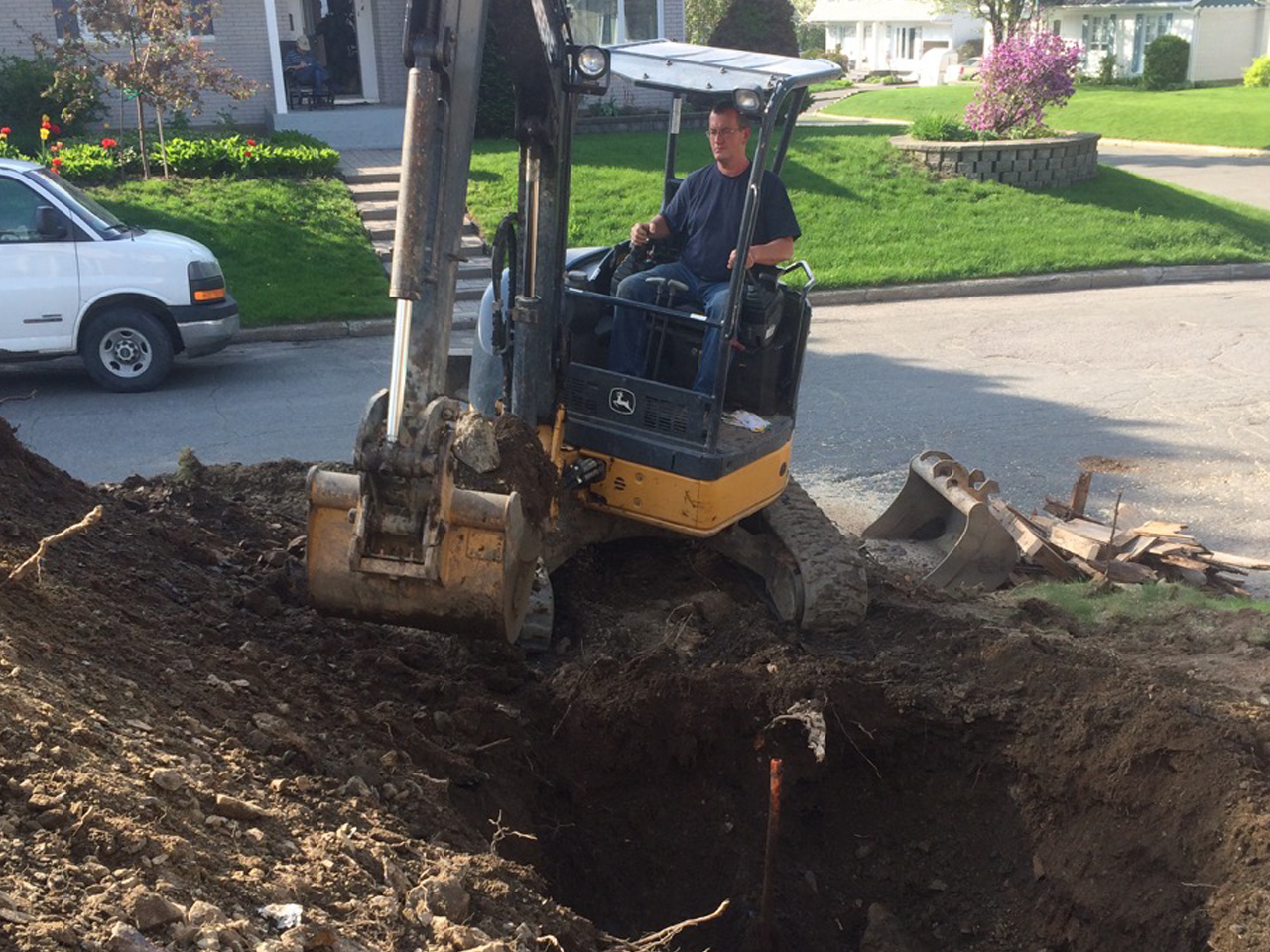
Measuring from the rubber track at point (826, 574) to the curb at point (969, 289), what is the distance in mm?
8127

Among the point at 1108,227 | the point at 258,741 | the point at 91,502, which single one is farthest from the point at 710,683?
the point at 1108,227

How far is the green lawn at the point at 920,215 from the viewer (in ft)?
58.5

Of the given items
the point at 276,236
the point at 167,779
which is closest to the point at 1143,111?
the point at 276,236

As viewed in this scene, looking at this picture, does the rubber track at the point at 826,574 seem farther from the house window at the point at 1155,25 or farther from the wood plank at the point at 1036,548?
the house window at the point at 1155,25

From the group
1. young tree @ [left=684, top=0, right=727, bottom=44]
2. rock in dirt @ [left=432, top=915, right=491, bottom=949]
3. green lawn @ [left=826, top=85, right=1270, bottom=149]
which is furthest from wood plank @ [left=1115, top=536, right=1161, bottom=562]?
young tree @ [left=684, top=0, right=727, bottom=44]

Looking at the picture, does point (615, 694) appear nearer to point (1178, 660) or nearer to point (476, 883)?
point (476, 883)

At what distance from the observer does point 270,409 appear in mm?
11484

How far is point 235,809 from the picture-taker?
378cm

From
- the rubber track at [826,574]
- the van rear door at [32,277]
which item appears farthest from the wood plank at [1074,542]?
the van rear door at [32,277]

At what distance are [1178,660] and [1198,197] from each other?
17.4m

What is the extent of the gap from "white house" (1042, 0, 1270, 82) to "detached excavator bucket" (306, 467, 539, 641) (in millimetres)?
52853

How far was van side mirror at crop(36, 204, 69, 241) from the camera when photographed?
11.8 meters

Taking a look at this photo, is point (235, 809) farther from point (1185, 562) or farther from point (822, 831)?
point (1185, 562)

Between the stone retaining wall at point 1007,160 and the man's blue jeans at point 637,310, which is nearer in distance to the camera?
the man's blue jeans at point 637,310
